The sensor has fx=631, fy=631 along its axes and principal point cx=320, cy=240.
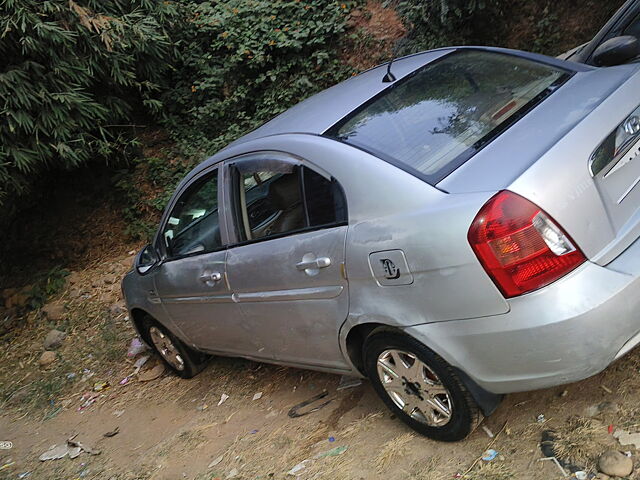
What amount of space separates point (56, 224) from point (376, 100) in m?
6.92

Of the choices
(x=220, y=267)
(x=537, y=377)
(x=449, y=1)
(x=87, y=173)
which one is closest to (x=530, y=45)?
(x=449, y=1)

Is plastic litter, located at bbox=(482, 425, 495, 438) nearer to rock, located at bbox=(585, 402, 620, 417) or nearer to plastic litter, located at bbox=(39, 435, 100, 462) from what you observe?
rock, located at bbox=(585, 402, 620, 417)

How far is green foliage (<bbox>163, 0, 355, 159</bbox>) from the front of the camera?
332 inches

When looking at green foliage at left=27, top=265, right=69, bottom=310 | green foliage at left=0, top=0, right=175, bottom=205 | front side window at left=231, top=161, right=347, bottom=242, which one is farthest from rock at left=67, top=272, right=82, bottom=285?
front side window at left=231, top=161, right=347, bottom=242

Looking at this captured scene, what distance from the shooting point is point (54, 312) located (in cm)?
762

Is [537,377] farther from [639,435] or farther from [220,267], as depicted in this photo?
[220,267]

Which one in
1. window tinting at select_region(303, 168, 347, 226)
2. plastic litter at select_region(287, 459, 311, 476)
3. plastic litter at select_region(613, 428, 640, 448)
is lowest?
plastic litter at select_region(613, 428, 640, 448)

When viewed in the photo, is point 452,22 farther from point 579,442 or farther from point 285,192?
point 579,442

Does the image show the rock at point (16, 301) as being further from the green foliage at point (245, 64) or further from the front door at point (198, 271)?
the front door at point (198, 271)

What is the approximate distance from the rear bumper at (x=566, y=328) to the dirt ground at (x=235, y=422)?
1.73 ft

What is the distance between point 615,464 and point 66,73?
7000 millimetres

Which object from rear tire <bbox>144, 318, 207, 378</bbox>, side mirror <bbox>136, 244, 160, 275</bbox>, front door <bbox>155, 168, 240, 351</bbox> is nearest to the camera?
front door <bbox>155, 168, 240, 351</bbox>

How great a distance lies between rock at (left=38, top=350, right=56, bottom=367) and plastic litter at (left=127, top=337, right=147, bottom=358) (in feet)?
3.15

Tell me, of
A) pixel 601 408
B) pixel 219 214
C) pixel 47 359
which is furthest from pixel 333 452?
pixel 47 359
